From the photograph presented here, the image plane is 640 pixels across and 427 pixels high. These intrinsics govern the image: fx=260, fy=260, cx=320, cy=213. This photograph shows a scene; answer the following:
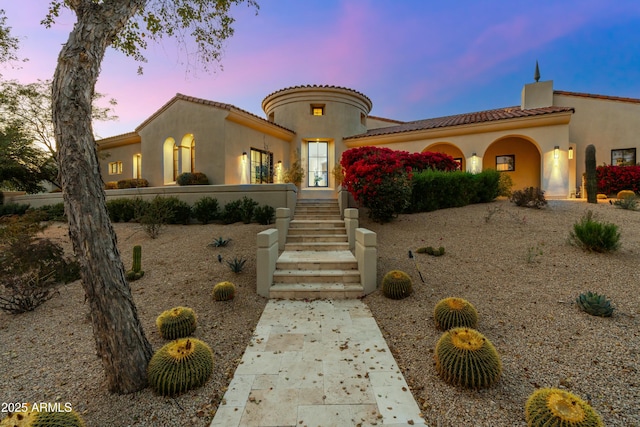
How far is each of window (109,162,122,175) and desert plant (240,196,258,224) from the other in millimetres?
13077

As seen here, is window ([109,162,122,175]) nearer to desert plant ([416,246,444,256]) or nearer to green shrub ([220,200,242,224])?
green shrub ([220,200,242,224])

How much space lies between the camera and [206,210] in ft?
31.9

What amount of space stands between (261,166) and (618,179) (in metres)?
16.8

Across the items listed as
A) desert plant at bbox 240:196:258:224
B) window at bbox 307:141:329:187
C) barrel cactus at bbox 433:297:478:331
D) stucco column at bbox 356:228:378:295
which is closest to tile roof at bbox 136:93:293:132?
window at bbox 307:141:329:187

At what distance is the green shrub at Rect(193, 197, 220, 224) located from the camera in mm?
9727

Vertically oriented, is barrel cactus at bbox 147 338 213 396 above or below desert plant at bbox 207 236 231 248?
below

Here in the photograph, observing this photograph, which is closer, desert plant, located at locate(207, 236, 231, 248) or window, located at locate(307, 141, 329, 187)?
desert plant, located at locate(207, 236, 231, 248)

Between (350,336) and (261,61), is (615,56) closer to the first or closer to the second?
(261,61)

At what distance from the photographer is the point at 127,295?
254cm

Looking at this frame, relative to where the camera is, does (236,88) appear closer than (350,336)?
No

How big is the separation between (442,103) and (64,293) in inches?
1305

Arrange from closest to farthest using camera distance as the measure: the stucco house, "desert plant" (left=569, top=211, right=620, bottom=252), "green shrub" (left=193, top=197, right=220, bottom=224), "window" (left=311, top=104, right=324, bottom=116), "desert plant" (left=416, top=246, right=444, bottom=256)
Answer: "desert plant" (left=569, top=211, right=620, bottom=252)
"desert plant" (left=416, top=246, right=444, bottom=256)
"green shrub" (left=193, top=197, right=220, bottom=224)
the stucco house
"window" (left=311, top=104, right=324, bottom=116)

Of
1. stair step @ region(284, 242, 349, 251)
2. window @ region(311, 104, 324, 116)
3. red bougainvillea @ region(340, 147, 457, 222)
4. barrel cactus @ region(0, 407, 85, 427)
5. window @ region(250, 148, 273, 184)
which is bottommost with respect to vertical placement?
barrel cactus @ region(0, 407, 85, 427)

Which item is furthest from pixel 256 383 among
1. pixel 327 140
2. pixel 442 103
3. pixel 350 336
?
pixel 442 103
